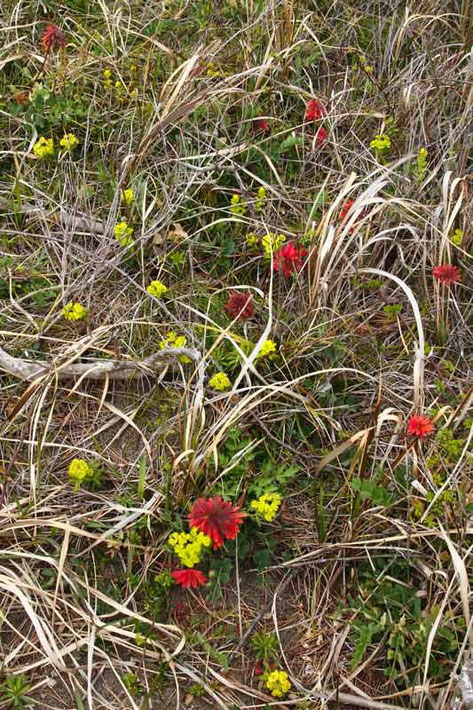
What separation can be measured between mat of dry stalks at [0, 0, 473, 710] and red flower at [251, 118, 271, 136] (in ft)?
0.07

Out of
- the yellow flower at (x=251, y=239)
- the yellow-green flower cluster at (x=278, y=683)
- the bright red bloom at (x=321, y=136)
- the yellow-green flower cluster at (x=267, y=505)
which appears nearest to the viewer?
the yellow-green flower cluster at (x=278, y=683)

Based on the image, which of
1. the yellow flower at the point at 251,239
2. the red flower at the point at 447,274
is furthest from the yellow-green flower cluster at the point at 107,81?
the red flower at the point at 447,274

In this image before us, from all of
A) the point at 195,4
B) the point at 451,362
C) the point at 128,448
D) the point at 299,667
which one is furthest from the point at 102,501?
the point at 195,4

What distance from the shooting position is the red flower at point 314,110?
3418mm

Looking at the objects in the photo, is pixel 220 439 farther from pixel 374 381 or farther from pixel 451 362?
pixel 451 362

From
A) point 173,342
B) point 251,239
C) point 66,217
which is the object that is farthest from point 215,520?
point 66,217

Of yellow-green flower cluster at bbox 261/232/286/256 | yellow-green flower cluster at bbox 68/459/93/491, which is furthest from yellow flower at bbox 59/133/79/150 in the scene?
yellow-green flower cluster at bbox 68/459/93/491

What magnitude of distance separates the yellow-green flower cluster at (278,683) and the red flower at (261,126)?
91.1 inches

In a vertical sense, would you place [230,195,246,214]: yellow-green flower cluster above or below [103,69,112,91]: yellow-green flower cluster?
below

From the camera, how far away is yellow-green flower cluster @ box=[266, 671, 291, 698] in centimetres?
208

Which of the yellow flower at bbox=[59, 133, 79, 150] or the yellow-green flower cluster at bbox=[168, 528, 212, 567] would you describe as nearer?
the yellow-green flower cluster at bbox=[168, 528, 212, 567]

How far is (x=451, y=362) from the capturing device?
9.28ft

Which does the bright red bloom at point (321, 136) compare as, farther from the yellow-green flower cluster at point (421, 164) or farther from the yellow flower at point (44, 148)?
the yellow flower at point (44, 148)

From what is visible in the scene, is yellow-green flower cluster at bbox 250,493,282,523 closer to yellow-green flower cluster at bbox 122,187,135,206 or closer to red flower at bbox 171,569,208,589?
red flower at bbox 171,569,208,589
